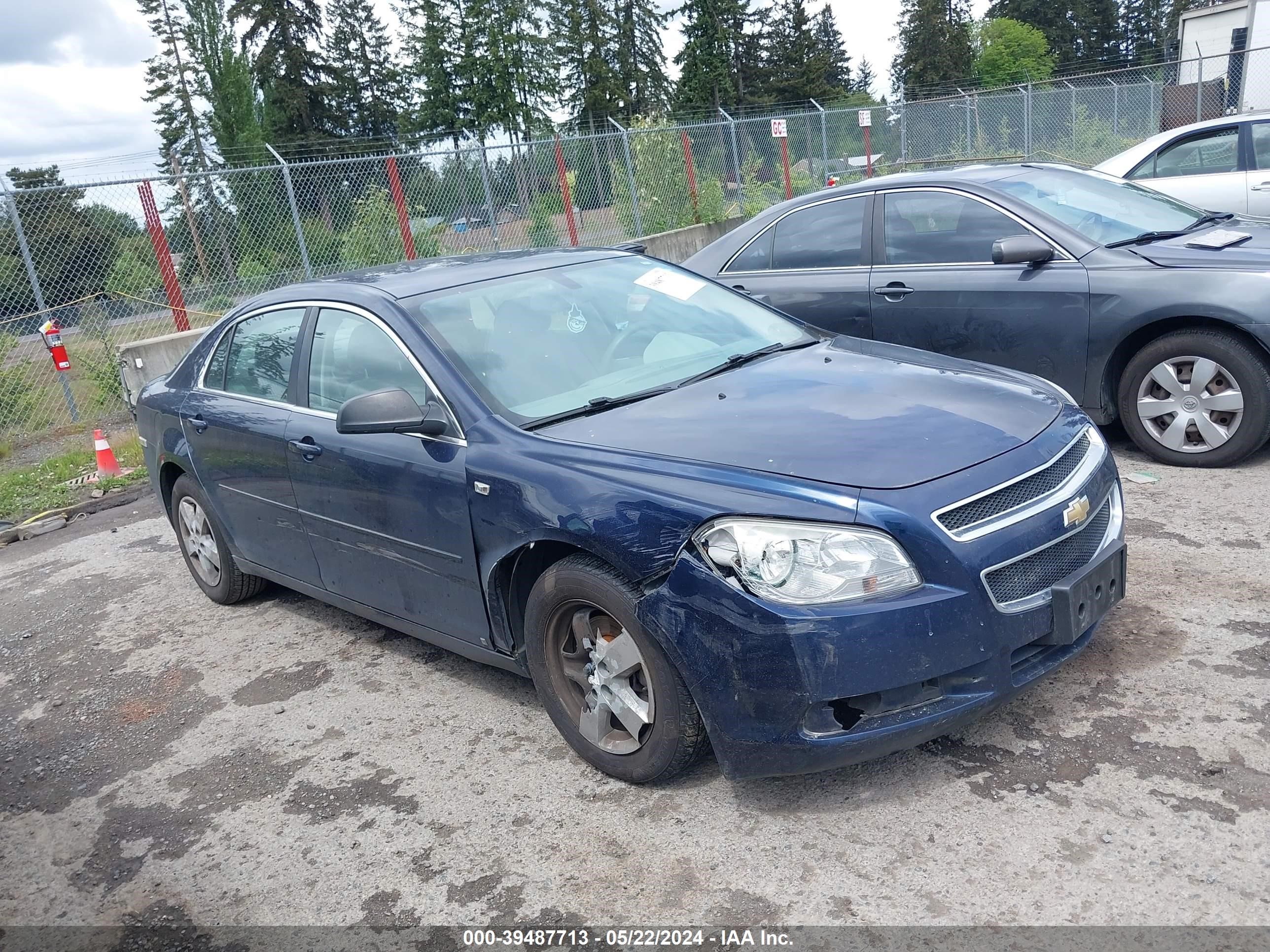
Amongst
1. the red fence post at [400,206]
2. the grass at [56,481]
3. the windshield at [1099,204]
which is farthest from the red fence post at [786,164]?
the windshield at [1099,204]

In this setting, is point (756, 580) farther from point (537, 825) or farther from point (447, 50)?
point (447, 50)

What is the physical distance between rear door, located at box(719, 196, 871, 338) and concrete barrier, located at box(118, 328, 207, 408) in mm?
5638

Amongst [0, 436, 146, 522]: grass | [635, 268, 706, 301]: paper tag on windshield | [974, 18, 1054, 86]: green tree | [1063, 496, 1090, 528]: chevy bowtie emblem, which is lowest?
[0, 436, 146, 522]: grass

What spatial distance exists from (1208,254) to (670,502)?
12.9 ft

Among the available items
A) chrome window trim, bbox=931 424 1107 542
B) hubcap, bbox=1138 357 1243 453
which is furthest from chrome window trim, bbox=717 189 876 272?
chrome window trim, bbox=931 424 1107 542

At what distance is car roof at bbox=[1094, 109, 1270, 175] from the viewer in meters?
9.05

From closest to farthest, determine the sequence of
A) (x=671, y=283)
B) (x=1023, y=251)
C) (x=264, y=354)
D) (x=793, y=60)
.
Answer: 1. (x=671, y=283)
2. (x=264, y=354)
3. (x=1023, y=251)
4. (x=793, y=60)

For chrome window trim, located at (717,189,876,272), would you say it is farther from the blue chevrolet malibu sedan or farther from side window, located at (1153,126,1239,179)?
side window, located at (1153,126,1239,179)

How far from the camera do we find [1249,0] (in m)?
22.7

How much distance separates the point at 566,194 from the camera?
1597cm

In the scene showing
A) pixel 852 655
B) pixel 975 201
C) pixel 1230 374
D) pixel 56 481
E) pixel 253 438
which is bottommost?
pixel 56 481

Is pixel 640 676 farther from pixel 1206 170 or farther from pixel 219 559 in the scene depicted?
pixel 1206 170

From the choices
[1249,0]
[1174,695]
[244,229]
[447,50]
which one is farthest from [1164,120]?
[447,50]

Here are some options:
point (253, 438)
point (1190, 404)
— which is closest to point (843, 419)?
point (253, 438)
